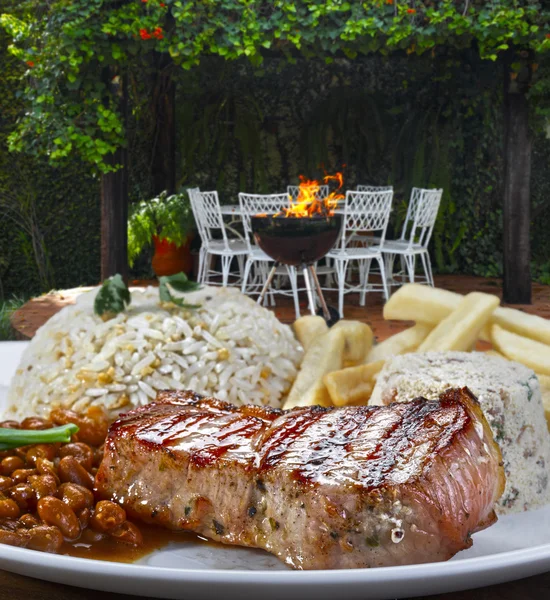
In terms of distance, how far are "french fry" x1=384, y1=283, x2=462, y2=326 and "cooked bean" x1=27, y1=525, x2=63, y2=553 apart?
1.37 meters

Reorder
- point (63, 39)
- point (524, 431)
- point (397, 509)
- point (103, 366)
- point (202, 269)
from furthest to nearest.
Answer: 1. point (202, 269)
2. point (63, 39)
3. point (103, 366)
4. point (524, 431)
5. point (397, 509)

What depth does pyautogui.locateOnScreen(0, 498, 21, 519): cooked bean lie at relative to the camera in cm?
137

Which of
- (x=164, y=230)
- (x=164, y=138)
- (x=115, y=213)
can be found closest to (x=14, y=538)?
(x=115, y=213)

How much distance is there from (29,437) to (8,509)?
0.31m

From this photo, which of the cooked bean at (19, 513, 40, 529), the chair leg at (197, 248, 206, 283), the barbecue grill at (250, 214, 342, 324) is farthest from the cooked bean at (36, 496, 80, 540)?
the chair leg at (197, 248, 206, 283)

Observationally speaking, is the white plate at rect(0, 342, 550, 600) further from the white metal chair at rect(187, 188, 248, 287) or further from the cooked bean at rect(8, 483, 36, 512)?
the white metal chair at rect(187, 188, 248, 287)

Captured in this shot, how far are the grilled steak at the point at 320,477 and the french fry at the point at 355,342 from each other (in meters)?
0.97

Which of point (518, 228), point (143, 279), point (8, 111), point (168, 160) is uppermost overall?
point (8, 111)

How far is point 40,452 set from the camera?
1.63 meters

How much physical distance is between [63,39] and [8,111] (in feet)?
13.7

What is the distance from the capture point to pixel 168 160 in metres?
10.8

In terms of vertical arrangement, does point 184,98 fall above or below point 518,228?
above

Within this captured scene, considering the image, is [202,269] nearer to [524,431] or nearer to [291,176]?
[291,176]

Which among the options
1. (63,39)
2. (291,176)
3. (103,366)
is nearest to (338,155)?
(291,176)
